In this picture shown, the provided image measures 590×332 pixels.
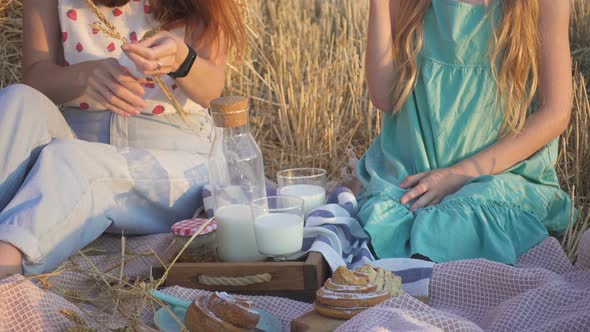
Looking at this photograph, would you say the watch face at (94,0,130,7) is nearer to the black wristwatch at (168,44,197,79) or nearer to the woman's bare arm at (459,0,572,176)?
the black wristwatch at (168,44,197,79)

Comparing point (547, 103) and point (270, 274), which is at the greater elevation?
point (547, 103)

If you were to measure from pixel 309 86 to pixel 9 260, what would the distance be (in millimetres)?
1783

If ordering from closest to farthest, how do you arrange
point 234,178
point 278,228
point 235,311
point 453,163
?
1. point 235,311
2. point 278,228
3. point 234,178
4. point 453,163

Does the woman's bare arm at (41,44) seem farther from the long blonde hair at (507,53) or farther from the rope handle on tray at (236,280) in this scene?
the long blonde hair at (507,53)

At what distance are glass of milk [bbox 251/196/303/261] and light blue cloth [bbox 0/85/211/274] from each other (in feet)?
1.83

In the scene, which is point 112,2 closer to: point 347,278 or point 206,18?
point 206,18

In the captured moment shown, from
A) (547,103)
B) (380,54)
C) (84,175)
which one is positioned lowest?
(84,175)

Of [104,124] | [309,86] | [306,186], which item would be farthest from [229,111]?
[309,86]

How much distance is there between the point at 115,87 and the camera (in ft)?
8.57

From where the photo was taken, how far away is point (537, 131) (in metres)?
2.58

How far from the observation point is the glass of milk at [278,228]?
2113 millimetres

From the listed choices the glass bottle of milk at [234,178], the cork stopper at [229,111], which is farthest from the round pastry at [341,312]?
the cork stopper at [229,111]

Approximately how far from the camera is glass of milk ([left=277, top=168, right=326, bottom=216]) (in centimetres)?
252

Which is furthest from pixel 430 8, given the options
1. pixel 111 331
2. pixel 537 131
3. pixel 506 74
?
pixel 111 331
